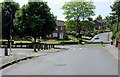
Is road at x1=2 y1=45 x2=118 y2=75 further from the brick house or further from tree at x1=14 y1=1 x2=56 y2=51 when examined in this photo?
the brick house

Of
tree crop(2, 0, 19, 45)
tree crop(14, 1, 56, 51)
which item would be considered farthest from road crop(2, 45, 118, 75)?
tree crop(2, 0, 19, 45)

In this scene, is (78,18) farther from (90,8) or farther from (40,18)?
(40,18)

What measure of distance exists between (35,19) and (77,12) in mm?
55589

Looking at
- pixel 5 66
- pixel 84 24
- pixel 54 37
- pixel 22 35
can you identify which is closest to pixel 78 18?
pixel 84 24

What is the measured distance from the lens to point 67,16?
110688 millimetres

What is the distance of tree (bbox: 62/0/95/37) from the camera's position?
109m

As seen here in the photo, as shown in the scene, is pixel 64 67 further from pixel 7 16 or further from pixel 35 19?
pixel 7 16

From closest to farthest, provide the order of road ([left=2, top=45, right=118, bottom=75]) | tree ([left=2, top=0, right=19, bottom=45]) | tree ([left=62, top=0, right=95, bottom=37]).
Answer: road ([left=2, top=45, right=118, bottom=75]) → tree ([left=2, top=0, right=19, bottom=45]) → tree ([left=62, top=0, right=95, bottom=37])

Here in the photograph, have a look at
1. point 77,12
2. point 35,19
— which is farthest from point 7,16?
point 77,12

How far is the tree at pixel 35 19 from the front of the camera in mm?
55812

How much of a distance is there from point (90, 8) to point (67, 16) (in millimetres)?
7512

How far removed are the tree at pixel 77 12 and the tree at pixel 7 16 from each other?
41078 mm

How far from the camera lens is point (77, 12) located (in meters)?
110

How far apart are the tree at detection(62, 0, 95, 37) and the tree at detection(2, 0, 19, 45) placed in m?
41.1
